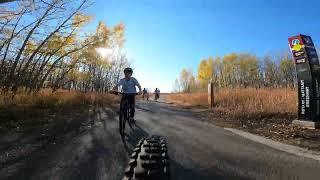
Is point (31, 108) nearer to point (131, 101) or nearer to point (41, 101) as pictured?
point (41, 101)

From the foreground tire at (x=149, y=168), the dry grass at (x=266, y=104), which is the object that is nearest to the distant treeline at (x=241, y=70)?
the dry grass at (x=266, y=104)

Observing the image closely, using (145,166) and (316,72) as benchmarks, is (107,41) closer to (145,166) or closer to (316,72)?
(316,72)

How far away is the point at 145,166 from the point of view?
2.77 meters

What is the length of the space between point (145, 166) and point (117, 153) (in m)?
5.61

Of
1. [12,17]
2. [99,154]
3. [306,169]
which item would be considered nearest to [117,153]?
[99,154]

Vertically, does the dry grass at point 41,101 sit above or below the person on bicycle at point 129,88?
below

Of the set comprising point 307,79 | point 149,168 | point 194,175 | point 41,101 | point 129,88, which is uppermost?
point 307,79

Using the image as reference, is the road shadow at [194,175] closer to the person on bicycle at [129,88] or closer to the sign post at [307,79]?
the person on bicycle at [129,88]

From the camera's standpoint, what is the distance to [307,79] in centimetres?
1430

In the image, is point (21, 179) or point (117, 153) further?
point (117, 153)

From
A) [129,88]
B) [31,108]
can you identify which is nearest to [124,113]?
[129,88]

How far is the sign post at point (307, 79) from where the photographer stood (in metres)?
13.8

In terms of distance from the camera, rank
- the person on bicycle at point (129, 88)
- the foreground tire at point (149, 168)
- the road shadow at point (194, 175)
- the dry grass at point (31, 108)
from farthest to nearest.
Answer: the dry grass at point (31, 108), the person on bicycle at point (129, 88), the road shadow at point (194, 175), the foreground tire at point (149, 168)

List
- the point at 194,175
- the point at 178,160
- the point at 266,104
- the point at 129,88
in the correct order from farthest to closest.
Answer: the point at 266,104 → the point at 129,88 → the point at 178,160 → the point at 194,175
